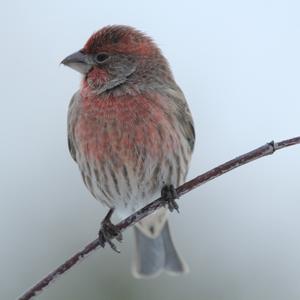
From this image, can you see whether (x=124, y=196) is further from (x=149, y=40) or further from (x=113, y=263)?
(x=113, y=263)

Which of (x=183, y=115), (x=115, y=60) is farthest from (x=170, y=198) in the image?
(x=115, y=60)


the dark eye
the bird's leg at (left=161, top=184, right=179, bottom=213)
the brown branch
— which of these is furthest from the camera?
the dark eye

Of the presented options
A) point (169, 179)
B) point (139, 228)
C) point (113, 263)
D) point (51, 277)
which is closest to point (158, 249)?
point (139, 228)

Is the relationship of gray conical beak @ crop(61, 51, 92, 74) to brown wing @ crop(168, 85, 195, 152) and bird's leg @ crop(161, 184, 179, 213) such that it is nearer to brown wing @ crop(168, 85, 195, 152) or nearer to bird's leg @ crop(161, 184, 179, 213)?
brown wing @ crop(168, 85, 195, 152)

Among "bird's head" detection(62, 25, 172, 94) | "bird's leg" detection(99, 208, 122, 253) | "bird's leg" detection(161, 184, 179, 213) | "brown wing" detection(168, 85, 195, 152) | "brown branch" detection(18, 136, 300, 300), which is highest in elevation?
"bird's head" detection(62, 25, 172, 94)

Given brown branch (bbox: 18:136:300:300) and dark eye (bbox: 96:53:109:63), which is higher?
dark eye (bbox: 96:53:109:63)

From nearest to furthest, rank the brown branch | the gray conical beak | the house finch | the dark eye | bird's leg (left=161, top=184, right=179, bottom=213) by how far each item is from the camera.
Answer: the brown branch → bird's leg (left=161, top=184, right=179, bottom=213) → the house finch → the gray conical beak → the dark eye

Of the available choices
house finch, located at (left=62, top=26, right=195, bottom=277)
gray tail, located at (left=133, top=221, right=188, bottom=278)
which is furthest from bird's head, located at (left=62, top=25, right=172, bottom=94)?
gray tail, located at (left=133, top=221, right=188, bottom=278)

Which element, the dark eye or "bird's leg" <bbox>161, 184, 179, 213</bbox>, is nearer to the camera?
"bird's leg" <bbox>161, 184, 179, 213</bbox>
